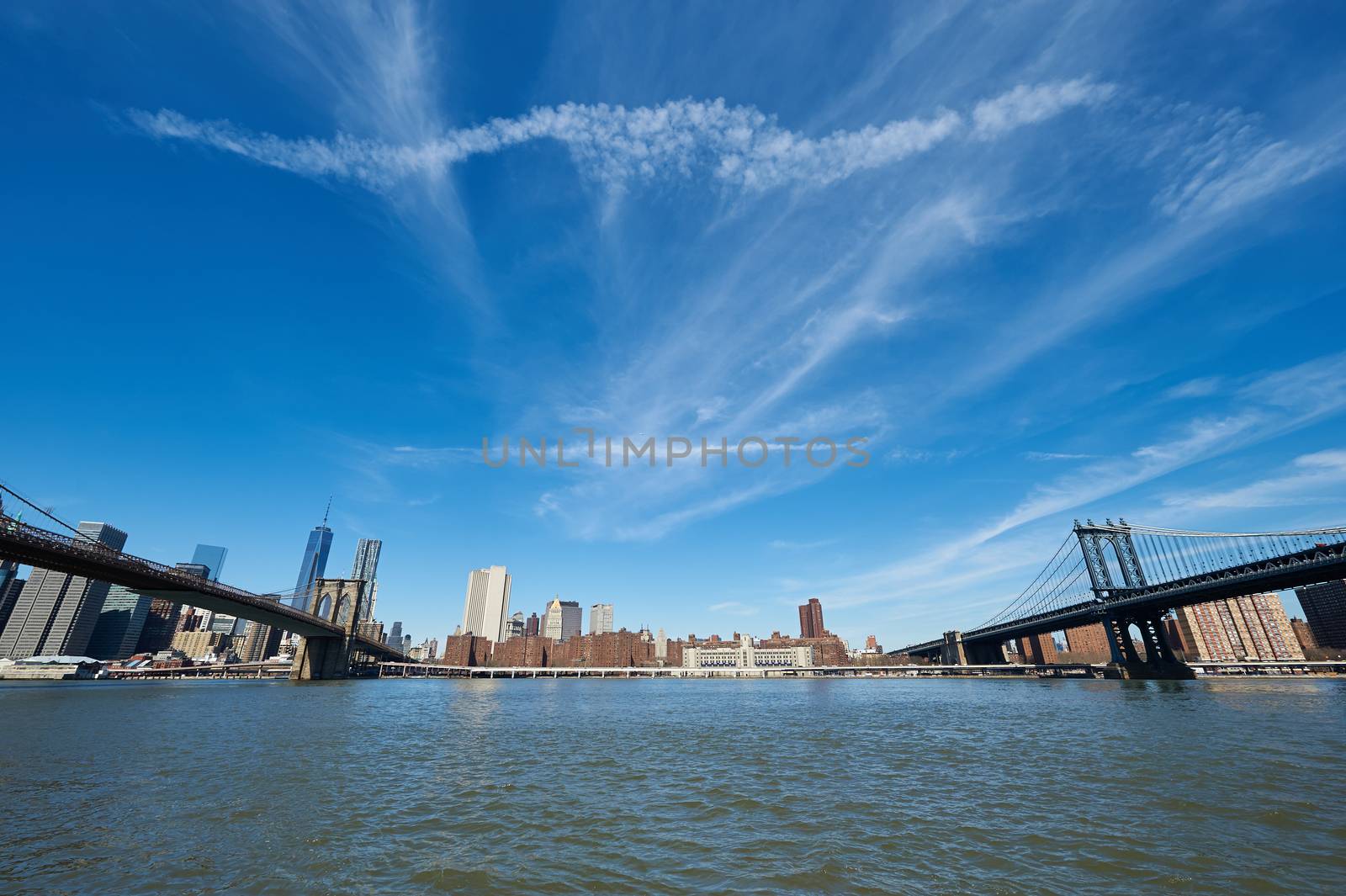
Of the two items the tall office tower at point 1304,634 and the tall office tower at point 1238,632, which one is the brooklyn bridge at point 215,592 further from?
the tall office tower at point 1304,634

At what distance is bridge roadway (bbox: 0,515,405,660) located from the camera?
4997 cm

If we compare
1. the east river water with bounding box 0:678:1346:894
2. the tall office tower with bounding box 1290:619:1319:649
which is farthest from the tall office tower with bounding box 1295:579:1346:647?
the east river water with bounding box 0:678:1346:894

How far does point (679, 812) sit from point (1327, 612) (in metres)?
257

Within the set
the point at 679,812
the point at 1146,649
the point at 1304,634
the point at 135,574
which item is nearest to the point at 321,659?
the point at 135,574

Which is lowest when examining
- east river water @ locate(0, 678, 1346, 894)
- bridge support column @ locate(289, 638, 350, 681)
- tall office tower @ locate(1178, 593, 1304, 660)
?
east river water @ locate(0, 678, 1346, 894)

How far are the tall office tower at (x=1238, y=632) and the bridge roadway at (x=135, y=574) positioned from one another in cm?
24636

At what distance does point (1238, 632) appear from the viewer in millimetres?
179000

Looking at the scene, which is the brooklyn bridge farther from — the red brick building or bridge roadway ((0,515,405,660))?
the red brick building

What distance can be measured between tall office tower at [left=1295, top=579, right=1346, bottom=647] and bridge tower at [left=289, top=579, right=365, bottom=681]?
25789 centimetres

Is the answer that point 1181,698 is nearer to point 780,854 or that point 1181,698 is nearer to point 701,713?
point 701,713

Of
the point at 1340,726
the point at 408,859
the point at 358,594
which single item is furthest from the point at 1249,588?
the point at 358,594

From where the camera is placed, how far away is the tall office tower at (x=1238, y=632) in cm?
17625

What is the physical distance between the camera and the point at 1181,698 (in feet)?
180

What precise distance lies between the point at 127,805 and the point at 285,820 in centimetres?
547
